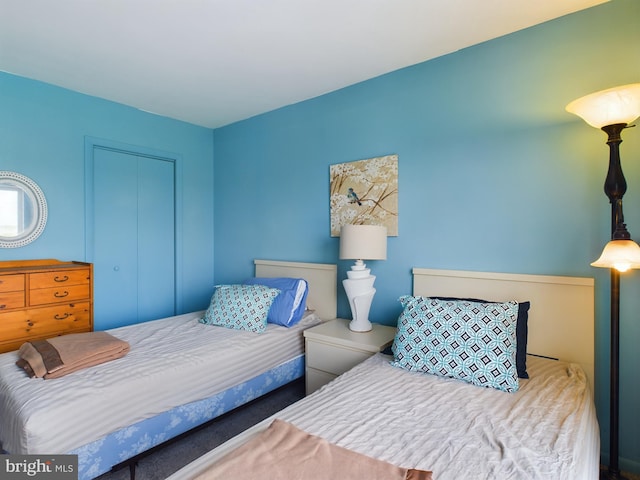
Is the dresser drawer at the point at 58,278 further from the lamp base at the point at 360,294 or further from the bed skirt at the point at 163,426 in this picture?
the lamp base at the point at 360,294

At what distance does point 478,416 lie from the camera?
1341 mm

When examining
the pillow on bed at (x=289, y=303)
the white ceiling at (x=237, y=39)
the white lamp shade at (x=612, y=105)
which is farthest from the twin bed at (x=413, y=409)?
the white ceiling at (x=237, y=39)

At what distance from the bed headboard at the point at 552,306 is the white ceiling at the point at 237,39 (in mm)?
1505

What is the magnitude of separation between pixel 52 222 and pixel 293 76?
89.7 inches

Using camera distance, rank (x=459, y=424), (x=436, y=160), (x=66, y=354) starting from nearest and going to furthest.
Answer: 1. (x=459, y=424)
2. (x=66, y=354)
3. (x=436, y=160)

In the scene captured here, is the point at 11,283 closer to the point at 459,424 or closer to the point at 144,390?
the point at 144,390

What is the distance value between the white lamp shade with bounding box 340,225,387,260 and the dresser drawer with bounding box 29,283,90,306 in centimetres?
204

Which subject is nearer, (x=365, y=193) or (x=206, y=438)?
(x=206, y=438)

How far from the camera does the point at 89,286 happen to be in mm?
2703

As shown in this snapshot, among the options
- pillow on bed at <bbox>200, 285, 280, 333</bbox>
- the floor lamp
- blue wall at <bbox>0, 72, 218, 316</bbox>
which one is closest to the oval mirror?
blue wall at <bbox>0, 72, 218, 316</bbox>

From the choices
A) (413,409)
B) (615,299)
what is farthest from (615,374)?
(413,409)

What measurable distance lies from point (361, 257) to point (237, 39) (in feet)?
5.31

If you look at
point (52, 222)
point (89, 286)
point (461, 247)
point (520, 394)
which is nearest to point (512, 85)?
point (461, 247)

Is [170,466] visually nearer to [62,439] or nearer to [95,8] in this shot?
[62,439]
